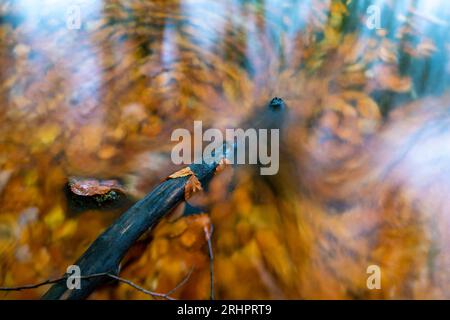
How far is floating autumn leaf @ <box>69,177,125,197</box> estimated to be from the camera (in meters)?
1.82

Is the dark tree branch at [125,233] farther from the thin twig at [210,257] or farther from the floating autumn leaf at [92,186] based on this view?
the floating autumn leaf at [92,186]

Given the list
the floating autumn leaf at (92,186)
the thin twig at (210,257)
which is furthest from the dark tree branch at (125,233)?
the floating autumn leaf at (92,186)

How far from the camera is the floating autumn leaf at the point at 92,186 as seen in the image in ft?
5.98

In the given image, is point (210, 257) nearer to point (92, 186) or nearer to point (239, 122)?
point (92, 186)

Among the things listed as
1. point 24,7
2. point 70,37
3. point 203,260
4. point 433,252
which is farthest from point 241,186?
point 24,7

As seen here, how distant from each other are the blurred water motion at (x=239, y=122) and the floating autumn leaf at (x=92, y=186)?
0.05m

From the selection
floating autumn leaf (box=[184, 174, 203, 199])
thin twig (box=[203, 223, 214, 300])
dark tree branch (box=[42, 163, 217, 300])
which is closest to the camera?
dark tree branch (box=[42, 163, 217, 300])

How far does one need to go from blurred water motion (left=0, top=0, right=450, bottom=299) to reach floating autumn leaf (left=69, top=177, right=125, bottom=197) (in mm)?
49

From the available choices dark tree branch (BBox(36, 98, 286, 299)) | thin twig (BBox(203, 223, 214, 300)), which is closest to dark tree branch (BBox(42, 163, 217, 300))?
dark tree branch (BBox(36, 98, 286, 299))

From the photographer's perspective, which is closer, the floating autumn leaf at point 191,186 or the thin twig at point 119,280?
the thin twig at point 119,280

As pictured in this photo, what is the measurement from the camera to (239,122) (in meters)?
2.24

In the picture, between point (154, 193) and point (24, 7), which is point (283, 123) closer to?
point (154, 193)

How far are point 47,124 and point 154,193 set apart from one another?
0.95 metres

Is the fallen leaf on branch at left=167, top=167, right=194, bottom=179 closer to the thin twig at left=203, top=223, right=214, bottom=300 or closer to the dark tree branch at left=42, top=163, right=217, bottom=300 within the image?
the dark tree branch at left=42, top=163, right=217, bottom=300
